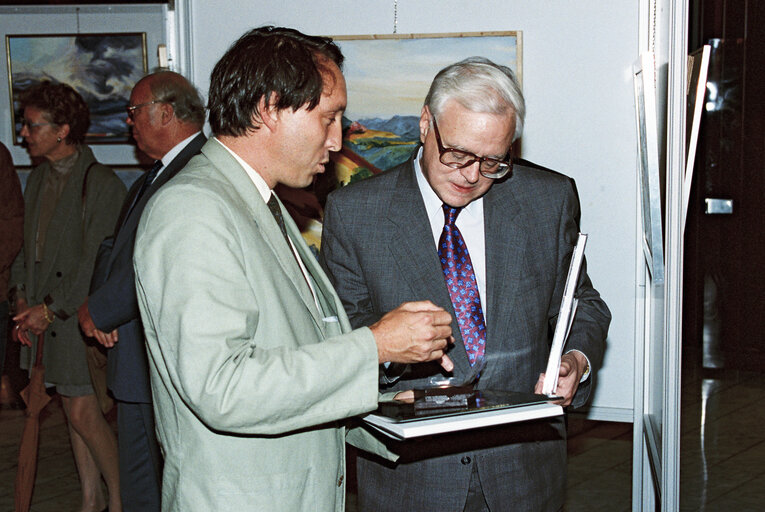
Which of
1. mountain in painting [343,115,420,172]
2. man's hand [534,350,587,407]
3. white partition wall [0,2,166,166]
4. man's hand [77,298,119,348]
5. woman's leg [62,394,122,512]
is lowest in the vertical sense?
woman's leg [62,394,122,512]

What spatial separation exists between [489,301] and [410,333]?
0.63 metres

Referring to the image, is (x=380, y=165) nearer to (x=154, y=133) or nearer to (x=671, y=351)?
(x=154, y=133)

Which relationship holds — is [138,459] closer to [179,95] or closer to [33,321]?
[33,321]

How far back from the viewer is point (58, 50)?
6578mm

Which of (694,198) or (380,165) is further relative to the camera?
(694,198)

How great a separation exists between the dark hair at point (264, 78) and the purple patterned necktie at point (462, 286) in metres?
0.70

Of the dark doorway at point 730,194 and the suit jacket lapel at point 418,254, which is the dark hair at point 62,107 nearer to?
the suit jacket lapel at point 418,254

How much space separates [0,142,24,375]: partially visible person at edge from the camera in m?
4.61

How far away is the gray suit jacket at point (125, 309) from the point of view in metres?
3.42

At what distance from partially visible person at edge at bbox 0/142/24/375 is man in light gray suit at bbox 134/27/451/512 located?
10.4ft

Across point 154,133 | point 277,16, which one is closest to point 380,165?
point 277,16

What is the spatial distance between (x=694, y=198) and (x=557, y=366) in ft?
20.6

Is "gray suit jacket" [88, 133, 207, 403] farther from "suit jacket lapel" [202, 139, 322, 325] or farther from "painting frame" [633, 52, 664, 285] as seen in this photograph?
"painting frame" [633, 52, 664, 285]

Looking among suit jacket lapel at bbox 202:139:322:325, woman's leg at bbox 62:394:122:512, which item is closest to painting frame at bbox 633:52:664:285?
suit jacket lapel at bbox 202:139:322:325
